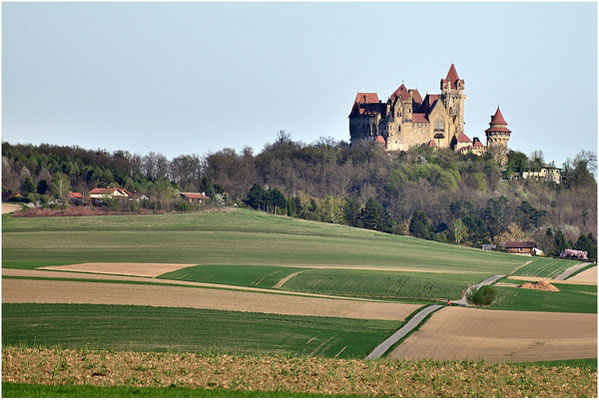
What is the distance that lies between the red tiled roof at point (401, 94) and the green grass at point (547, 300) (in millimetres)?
103506

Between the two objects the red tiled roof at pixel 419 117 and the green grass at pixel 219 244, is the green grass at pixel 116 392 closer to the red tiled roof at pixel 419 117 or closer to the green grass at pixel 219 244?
the green grass at pixel 219 244

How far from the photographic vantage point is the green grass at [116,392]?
22.4m

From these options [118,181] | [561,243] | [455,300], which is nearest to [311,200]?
[118,181]

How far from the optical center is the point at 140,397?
22.4 meters

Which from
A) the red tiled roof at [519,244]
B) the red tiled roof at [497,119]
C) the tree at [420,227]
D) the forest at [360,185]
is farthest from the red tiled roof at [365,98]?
the red tiled roof at [519,244]

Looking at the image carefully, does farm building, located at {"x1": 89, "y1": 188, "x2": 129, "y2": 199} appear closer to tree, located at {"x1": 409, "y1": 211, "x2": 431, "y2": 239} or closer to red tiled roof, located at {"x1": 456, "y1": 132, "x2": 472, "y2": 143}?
tree, located at {"x1": 409, "y1": 211, "x2": 431, "y2": 239}

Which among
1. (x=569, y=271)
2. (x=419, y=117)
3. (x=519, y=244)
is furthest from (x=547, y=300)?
(x=419, y=117)

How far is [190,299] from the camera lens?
Result: 46812 mm

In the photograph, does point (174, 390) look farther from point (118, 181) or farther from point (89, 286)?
point (118, 181)

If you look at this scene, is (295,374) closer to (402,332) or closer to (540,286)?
(402,332)

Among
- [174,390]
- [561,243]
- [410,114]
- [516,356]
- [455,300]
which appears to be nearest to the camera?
[174,390]

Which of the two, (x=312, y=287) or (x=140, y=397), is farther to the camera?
(x=312, y=287)

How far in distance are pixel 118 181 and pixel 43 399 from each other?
99.5 m

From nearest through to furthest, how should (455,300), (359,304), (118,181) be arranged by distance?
(359,304) → (455,300) → (118,181)
